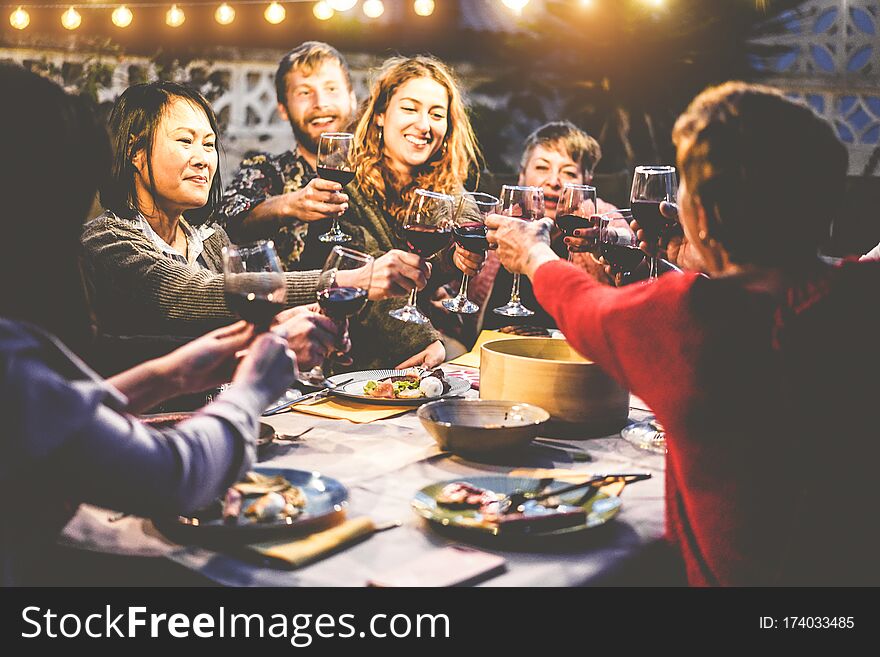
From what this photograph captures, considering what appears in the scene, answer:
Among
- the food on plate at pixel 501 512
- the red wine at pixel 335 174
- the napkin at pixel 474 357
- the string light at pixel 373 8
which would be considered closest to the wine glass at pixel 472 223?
the napkin at pixel 474 357

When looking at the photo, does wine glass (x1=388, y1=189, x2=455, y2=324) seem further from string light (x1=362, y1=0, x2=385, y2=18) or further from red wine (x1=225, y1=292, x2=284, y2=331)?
string light (x1=362, y1=0, x2=385, y2=18)

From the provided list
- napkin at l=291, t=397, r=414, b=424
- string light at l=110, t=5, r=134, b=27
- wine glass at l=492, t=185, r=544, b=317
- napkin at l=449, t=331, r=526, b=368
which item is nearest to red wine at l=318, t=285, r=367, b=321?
napkin at l=291, t=397, r=414, b=424

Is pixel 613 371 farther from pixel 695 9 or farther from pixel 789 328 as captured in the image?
pixel 695 9

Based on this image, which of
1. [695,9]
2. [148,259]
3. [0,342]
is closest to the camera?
[0,342]

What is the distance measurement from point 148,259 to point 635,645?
5.30 ft

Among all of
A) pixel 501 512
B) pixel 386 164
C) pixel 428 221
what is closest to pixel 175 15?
pixel 386 164

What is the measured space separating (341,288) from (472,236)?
555mm

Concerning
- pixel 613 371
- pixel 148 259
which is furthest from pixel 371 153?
pixel 613 371

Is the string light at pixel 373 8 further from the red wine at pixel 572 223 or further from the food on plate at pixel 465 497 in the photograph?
the food on plate at pixel 465 497

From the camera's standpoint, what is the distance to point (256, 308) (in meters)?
1.56

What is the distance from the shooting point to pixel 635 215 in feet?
7.21

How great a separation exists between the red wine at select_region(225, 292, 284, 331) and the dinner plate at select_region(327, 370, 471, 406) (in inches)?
21.8

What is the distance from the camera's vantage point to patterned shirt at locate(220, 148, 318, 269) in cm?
354

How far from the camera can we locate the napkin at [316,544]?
129 centimetres
